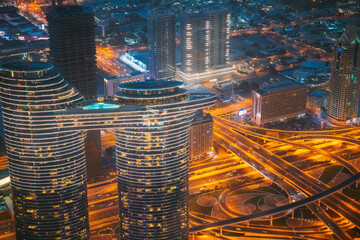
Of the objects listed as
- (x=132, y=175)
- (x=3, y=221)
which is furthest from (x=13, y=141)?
(x=3, y=221)

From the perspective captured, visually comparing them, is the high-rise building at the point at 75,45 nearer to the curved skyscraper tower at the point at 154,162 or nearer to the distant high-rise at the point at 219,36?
the curved skyscraper tower at the point at 154,162

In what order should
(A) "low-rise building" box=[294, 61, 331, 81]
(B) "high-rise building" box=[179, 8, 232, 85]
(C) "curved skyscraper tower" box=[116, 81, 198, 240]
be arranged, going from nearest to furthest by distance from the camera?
(C) "curved skyscraper tower" box=[116, 81, 198, 240], (B) "high-rise building" box=[179, 8, 232, 85], (A) "low-rise building" box=[294, 61, 331, 81]

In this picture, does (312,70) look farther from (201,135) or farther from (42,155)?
(42,155)

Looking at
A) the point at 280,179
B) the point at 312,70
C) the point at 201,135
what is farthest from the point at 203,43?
the point at 280,179

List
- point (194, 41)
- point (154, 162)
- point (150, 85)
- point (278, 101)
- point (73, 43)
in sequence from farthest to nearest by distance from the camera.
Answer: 1. point (194, 41)
2. point (278, 101)
3. point (73, 43)
4. point (154, 162)
5. point (150, 85)

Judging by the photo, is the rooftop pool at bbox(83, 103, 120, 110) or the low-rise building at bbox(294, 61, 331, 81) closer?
the rooftop pool at bbox(83, 103, 120, 110)

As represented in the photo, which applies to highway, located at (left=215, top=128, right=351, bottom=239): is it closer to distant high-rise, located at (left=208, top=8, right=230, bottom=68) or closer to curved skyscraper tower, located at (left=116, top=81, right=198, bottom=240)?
curved skyscraper tower, located at (left=116, top=81, right=198, bottom=240)

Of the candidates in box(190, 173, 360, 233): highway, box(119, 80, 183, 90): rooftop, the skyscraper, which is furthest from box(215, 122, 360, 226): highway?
box(119, 80, 183, 90): rooftop
